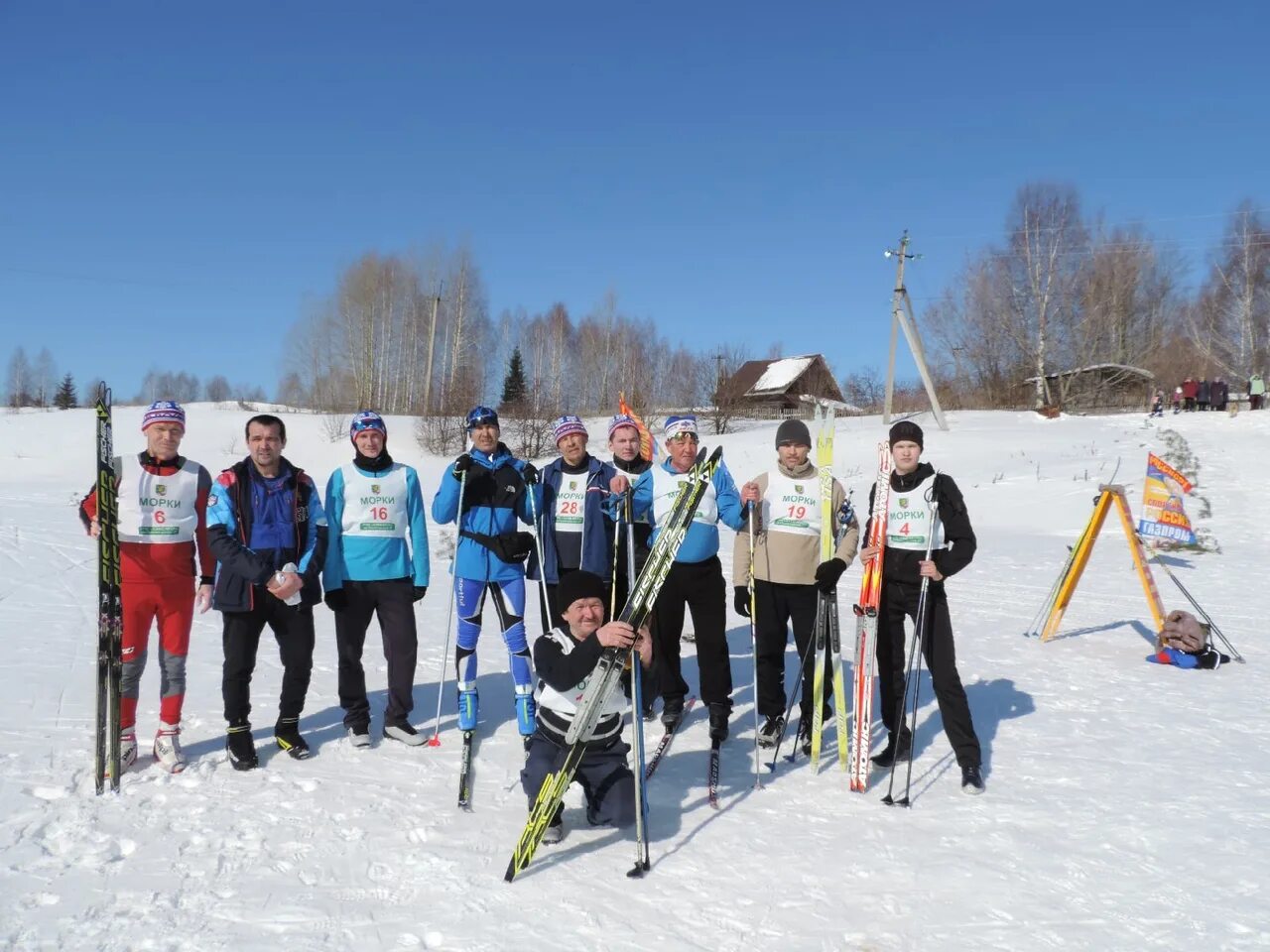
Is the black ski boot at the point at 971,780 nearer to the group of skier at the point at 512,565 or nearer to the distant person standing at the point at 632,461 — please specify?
the group of skier at the point at 512,565

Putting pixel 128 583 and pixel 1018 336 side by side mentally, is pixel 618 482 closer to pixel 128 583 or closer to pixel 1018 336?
pixel 128 583

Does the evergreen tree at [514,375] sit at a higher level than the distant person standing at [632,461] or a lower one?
higher

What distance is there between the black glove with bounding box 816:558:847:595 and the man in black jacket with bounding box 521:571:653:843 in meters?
1.21

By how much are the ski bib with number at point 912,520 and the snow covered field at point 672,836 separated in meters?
1.32

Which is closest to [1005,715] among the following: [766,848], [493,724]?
[766,848]

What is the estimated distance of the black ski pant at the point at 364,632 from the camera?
4.52 m

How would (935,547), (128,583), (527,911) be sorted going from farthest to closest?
(935,547) → (128,583) → (527,911)

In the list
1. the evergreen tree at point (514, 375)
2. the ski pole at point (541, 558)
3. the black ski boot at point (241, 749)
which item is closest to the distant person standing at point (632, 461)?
the ski pole at point (541, 558)

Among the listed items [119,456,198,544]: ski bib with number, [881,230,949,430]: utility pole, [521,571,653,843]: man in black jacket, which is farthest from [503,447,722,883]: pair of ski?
[881,230,949,430]: utility pole

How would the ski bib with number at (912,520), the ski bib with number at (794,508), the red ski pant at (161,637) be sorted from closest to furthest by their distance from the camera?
the red ski pant at (161,637) → the ski bib with number at (912,520) → the ski bib with number at (794,508)

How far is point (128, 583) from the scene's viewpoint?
157 inches

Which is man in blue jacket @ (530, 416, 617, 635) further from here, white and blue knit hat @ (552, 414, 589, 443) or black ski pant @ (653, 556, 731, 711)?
black ski pant @ (653, 556, 731, 711)

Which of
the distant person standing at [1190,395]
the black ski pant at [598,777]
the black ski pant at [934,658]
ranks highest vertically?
the distant person standing at [1190,395]

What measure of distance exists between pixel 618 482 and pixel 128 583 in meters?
2.61
